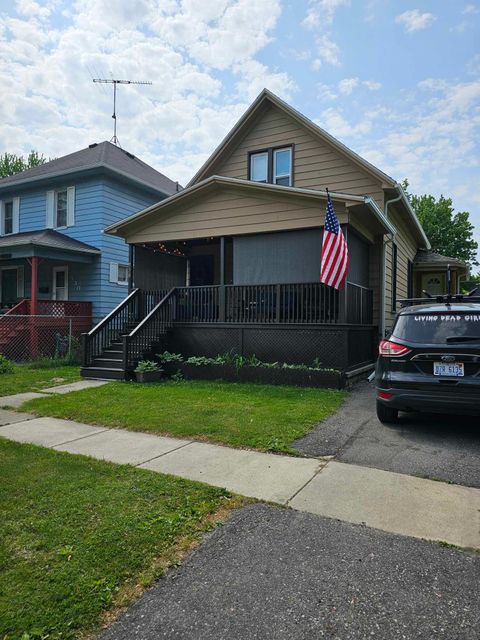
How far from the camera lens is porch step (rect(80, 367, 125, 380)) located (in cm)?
943

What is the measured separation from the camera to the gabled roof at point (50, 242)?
13586mm

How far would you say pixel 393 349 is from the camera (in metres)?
5.12

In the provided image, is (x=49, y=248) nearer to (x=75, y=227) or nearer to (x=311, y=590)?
(x=75, y=227)

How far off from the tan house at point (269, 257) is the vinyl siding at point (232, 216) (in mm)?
25

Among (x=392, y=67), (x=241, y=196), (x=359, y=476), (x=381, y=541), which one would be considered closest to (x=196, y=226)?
(x=241, y=196)

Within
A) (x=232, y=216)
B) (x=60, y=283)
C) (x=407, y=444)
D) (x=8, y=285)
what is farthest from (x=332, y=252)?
(x=8, y=285)

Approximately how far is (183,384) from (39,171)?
13.8 m

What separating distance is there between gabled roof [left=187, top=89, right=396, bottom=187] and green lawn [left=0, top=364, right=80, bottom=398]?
7516mm

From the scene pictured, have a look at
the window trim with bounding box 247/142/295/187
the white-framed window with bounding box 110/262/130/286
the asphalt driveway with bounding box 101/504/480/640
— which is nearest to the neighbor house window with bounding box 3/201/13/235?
the white-framed window with bounding box 110/262/130/286

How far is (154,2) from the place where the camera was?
8.82 metres

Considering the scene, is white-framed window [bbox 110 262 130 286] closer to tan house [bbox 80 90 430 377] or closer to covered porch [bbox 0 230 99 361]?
covered porch [bbox 0 230 99 361]

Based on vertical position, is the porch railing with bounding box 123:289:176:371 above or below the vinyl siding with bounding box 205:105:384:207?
below

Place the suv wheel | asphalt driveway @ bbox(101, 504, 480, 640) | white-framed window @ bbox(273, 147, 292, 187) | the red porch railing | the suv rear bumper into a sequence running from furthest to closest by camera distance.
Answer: the red porch railing < white-framed window @ bbox(273, 147, 292, 187) < the suv wheel < the suv rear bumper < asphalt driveway @ bbox(101, 504, 480, 640)

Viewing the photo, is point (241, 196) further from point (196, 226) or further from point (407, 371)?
point (407, 371)
